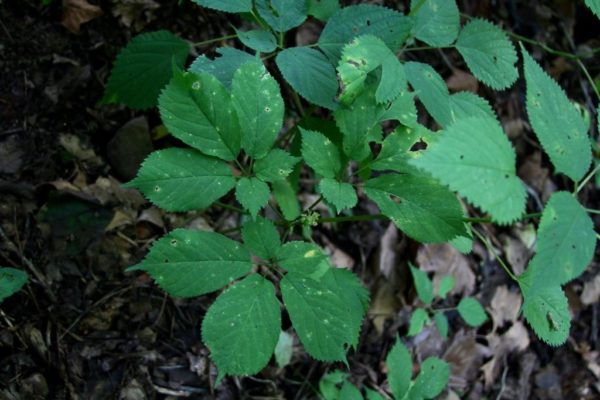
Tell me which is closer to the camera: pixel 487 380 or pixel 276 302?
pixel 276 302

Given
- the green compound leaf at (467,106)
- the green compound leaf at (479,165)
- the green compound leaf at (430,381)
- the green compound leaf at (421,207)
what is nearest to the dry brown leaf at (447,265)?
the green compound leaf at (430,381)

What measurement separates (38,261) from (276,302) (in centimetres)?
91

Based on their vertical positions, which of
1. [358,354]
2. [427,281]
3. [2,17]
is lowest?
[358,354]

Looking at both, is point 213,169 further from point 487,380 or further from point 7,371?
point 487,380

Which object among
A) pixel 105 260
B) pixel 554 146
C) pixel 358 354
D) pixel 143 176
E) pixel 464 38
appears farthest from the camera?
pixel 358 354

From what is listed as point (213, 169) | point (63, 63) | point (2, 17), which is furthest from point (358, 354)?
point (2, 17)

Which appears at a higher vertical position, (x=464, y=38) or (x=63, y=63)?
(x=464, y=38)

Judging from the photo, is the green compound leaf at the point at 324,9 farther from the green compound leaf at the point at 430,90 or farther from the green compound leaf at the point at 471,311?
the green compound leaf at the point at 471,311

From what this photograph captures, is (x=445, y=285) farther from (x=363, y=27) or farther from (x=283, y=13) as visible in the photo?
(x=283, y=13)

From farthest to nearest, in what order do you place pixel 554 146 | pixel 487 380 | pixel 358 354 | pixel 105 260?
pixel 487 380 → pixel 358 354 → pixel 105 260 → pixel 554 146

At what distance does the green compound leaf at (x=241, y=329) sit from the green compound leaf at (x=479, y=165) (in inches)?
22.4

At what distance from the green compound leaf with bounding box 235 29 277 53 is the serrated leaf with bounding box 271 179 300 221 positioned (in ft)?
1.47

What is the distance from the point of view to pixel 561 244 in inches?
37.3

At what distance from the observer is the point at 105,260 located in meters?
1.77
